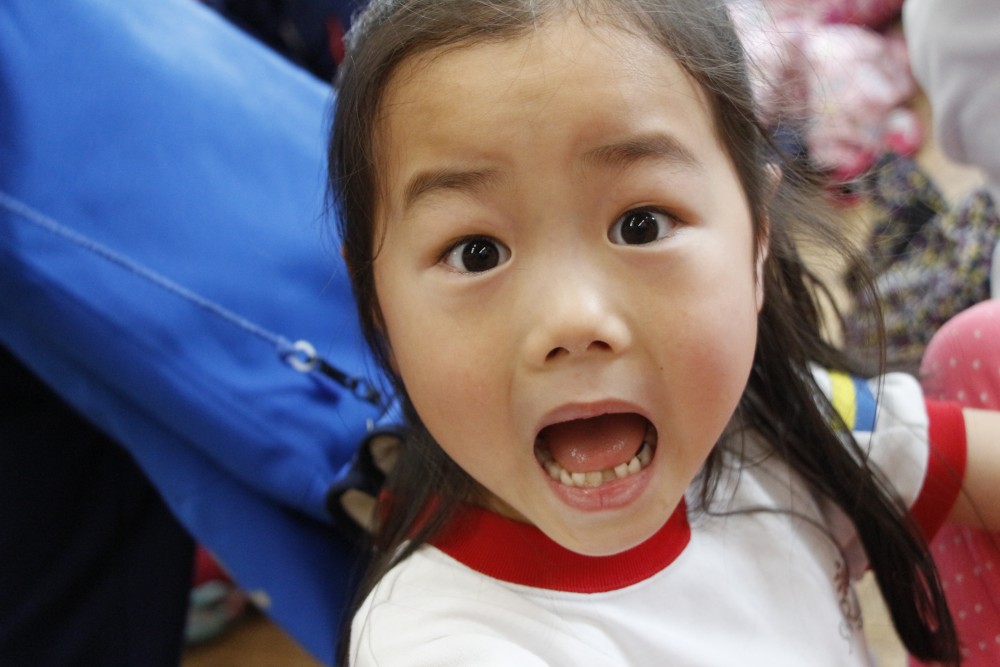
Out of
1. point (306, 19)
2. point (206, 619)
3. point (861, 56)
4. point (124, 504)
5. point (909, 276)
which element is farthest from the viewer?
point (861, 56)

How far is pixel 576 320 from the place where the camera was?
1.68 feet

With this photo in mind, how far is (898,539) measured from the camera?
0.73 metres

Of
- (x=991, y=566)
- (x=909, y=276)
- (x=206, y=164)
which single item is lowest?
(x=909, y=276)

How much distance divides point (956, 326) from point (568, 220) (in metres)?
Result: 0.43

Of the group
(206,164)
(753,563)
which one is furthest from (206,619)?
(753,563)

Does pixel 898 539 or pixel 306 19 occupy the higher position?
pixel 306 19

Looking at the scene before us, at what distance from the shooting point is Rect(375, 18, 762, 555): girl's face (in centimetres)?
53

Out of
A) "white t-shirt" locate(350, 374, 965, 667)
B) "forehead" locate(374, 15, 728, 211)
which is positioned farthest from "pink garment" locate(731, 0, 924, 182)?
"forehead" locate(374, 15, 728, 211)

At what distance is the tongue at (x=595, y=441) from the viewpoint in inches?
22.7

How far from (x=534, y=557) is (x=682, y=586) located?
0.11 meters

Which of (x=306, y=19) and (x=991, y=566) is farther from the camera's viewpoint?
(x=306, y=19)

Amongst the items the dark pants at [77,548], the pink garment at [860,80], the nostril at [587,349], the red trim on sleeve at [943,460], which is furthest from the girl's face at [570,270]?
the pink garment at [860,80]

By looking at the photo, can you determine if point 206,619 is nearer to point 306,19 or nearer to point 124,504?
point 124,504

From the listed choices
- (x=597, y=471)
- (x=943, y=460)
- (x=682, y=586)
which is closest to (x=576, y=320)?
(x=597, y=471)
